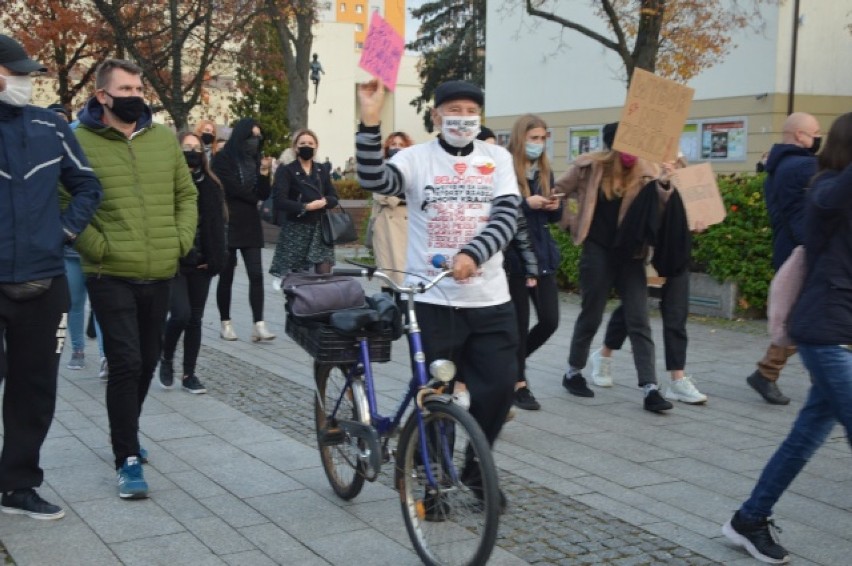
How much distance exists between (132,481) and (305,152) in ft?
16.9

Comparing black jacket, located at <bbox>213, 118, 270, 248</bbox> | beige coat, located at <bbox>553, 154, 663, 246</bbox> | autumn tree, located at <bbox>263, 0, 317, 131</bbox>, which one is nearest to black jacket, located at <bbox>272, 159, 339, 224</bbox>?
black jacket, located at <bbox>213, 118, 270, 248</bbox>

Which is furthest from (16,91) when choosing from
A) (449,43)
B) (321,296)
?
(449,43)

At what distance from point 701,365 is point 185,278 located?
420 centimetres

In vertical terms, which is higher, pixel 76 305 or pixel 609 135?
pixel 609 135

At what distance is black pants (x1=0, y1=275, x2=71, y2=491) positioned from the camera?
477 cm

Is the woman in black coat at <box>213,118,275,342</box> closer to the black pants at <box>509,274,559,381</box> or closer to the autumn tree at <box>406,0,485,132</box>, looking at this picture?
the black pants at <box>509,274,559,381</box>

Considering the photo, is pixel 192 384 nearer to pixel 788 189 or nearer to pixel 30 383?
pixel 30 383

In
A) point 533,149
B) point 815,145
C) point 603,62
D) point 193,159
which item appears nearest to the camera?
point 815,145

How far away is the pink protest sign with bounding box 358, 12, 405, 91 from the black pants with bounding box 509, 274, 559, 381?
7.12 ft

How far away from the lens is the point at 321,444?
5277 millimetres

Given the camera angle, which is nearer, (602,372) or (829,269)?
(829,269)

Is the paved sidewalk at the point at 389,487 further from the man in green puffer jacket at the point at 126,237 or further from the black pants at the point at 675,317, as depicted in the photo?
the man in green puffer jacket at the point at 126,237

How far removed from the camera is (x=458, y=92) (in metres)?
4.62

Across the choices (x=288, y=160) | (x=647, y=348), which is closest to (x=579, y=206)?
(x=647, y=348)
